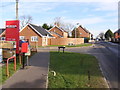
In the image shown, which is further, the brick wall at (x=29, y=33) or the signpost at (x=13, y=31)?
the brick wall at (x=29, y=33)

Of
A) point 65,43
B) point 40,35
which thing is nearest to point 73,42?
point 65,43

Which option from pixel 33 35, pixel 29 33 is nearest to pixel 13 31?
pixel 33 35

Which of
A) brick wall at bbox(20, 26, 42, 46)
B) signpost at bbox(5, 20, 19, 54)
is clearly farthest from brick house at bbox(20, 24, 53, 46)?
signpost at bbox(5, 20, 19, 54)

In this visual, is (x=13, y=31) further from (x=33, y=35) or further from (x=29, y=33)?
(x=29, y=33)

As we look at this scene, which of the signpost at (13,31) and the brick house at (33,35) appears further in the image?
the brick house at (33,35)

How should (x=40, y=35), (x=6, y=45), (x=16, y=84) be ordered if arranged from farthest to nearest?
1. (x=40, y=35)
2. (x=6, y=45)
3. (x=16, y=84)

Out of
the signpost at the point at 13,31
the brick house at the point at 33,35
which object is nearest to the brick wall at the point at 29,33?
the brick house at the point at 33,35

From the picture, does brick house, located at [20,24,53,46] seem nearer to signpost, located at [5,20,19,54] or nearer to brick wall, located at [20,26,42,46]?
brick wall, located at [20,26,42,46]

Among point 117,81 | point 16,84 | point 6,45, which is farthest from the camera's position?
point 6,45

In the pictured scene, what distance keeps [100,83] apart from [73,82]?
110 centimetres

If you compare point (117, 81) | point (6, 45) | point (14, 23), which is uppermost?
point (14, 23)

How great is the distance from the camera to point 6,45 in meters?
14.4

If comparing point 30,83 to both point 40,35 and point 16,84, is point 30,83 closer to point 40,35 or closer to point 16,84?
point 16,84

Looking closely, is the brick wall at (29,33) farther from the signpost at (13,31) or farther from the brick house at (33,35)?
the signpost at (13,31)
